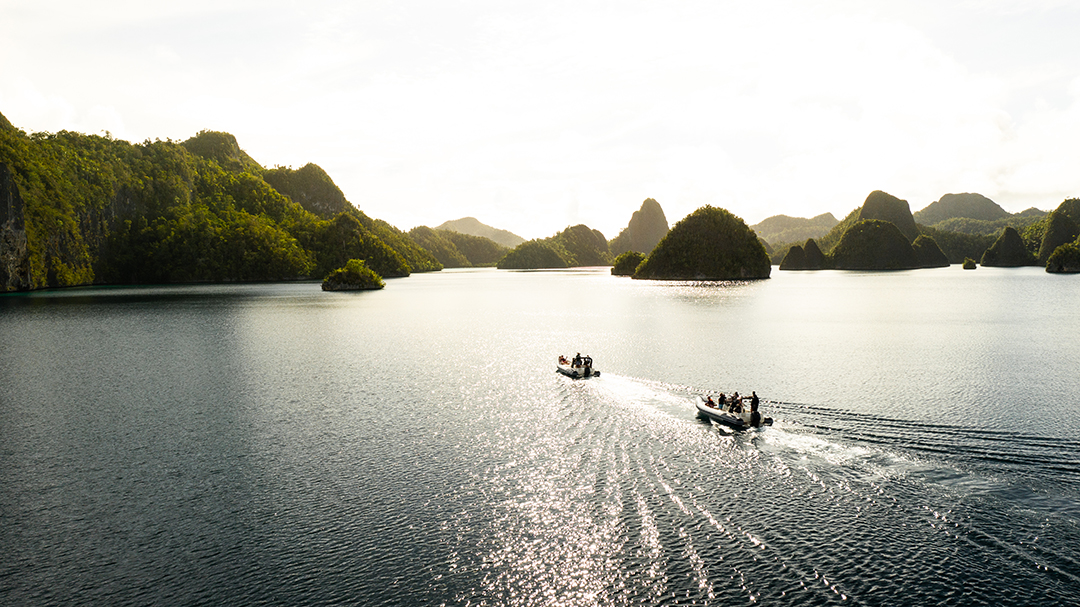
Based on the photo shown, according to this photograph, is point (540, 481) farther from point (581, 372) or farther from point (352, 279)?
point (352, 279)


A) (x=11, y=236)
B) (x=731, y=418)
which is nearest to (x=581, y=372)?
(x=731, y=418)

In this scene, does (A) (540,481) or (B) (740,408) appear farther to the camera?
(B) (740,408)

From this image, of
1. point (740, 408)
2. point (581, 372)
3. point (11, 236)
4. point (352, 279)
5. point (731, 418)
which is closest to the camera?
point (731, 418)

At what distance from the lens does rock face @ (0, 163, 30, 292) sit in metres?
147

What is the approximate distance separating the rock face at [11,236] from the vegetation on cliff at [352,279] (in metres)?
81.4

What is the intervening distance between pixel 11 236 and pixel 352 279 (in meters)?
89.9

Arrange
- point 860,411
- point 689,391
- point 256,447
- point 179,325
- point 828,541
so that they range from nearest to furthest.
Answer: point 828,541
point 256,447
point 860,411
point 689,391
point 179,325

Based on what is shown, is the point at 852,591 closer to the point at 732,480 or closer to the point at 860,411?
the point at 732,480

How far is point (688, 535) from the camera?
18594mm

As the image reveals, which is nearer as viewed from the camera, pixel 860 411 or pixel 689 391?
pixel 860 411

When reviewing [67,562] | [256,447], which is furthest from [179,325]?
[67,562]

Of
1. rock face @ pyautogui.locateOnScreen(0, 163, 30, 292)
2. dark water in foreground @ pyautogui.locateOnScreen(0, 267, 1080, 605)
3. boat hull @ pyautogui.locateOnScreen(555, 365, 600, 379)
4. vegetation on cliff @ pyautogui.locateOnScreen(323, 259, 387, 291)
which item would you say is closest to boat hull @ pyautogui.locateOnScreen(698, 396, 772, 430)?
dark water in foreground @ pyautogui.locateOnScreen(0, 267, 1080, 605)

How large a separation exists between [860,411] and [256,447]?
3446 cm

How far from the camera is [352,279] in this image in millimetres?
176625
